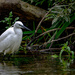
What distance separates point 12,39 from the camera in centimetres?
605

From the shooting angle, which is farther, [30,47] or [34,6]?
[34,6]

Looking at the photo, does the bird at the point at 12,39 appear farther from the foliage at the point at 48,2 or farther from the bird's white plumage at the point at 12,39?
the foliage at the point at 48,2

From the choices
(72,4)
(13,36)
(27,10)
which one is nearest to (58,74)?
(13,36)

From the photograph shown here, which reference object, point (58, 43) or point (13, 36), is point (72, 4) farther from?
point (13, 36)

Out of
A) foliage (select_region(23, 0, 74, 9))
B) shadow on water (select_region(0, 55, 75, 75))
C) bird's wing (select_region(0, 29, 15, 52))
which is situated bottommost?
shadow on water (select_region(0, 55, 75, 75))

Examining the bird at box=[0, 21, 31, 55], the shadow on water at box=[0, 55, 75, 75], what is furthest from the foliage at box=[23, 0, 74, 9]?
the shadow on water at box=[0, 55, 75, 75]

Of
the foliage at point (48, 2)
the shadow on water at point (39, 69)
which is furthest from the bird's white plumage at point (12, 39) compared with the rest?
the foliage at point (48, 2)

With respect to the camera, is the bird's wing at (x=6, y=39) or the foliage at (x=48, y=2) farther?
the foliage at (x=48, y=2)

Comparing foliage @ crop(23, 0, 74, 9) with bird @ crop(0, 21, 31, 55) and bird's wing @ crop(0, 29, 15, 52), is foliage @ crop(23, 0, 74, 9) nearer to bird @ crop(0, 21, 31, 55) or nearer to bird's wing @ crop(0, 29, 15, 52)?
bird @ crop(0, 21, 31, 55)

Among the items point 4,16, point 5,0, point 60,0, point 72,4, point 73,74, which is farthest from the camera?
point 4,16

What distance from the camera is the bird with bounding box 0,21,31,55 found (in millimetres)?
6031

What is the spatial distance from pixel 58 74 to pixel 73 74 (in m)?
0.21

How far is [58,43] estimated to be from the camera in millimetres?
7660

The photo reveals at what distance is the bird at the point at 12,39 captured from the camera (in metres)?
6.03
